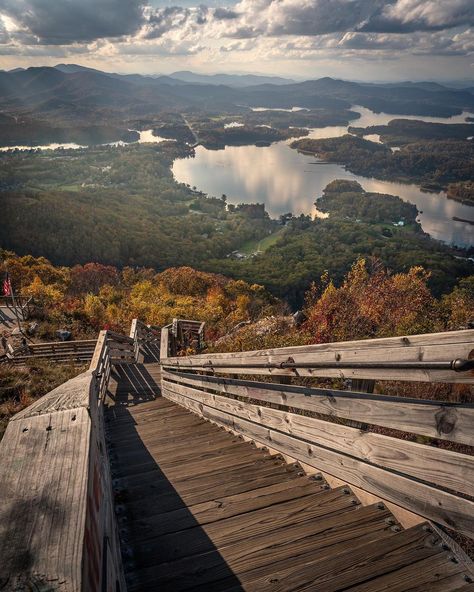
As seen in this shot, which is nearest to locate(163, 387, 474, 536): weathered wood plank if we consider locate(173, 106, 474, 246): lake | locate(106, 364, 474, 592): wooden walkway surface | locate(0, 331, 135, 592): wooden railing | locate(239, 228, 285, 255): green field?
locate(106, 364, 474, 592): wooden walkway surface

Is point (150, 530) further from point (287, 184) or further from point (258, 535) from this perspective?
point (287, 184)

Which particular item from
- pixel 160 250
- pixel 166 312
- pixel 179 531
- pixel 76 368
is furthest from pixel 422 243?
pixel 179 531

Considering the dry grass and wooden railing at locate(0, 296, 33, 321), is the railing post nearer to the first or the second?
the dry grass

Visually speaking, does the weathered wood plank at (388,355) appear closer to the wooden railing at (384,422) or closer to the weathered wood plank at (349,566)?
the wooden railing at (384,422)

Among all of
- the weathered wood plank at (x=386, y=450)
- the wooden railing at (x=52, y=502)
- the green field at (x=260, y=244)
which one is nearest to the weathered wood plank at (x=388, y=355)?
the weathered wood plank at (x=386, y=450)

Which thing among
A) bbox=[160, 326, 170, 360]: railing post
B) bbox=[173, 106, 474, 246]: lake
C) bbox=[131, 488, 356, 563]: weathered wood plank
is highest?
bbox=[131, 488, 356, 563]: weathered wood plank

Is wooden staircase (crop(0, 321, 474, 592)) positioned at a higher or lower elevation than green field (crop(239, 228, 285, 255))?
higher
